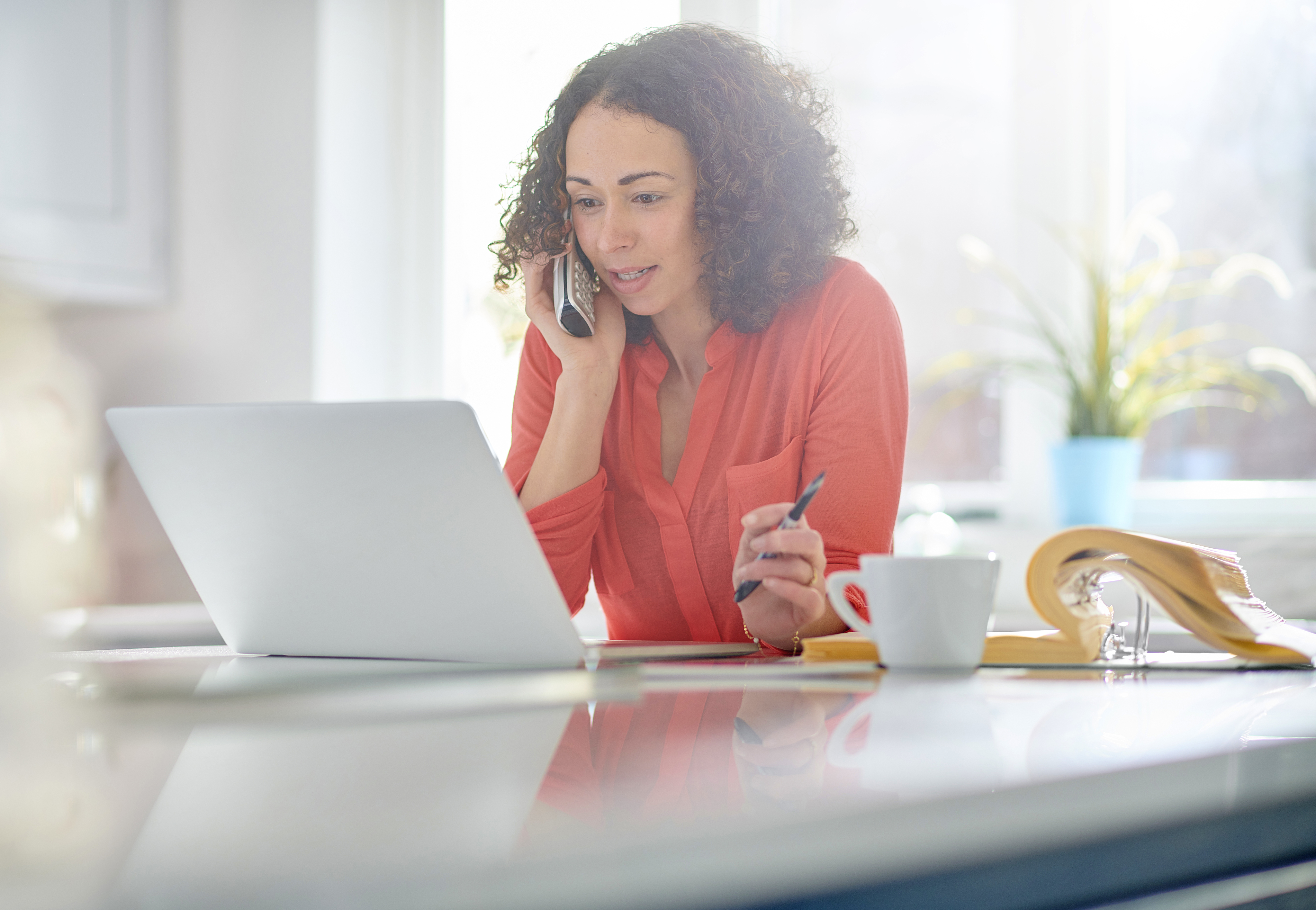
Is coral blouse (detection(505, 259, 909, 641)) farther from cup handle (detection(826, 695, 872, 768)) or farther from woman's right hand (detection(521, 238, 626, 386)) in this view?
cup handle (detection(826, 695, 872, 768))

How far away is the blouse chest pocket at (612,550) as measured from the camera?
140 centimetres

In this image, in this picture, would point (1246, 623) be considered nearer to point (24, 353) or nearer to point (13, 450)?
point (13, 450)

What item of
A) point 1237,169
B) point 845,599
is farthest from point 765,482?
point 1237,169

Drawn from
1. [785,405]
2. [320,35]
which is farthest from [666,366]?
[320,35]

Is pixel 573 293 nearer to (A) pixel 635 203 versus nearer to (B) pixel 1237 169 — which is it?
(A) pixel 635 203

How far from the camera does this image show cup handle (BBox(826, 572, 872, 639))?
730mm

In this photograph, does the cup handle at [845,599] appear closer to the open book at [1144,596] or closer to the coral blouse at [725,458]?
the open book at [1144,596]

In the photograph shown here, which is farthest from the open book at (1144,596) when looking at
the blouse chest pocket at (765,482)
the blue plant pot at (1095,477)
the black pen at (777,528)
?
the blue plant pot at (1095,477)

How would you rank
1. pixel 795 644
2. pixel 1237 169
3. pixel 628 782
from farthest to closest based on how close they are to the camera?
pixel 1237 169, pixel 795 644, pixel 628 782

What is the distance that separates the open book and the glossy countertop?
0.08m

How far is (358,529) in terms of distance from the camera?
0.74 meters

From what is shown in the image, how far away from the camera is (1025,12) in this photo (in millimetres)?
2447

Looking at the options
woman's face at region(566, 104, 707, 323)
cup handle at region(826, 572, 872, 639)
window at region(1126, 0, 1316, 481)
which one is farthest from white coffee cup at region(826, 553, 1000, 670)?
window at region(1126, 0, 1316, 481)

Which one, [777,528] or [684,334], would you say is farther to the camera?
[684,334]
